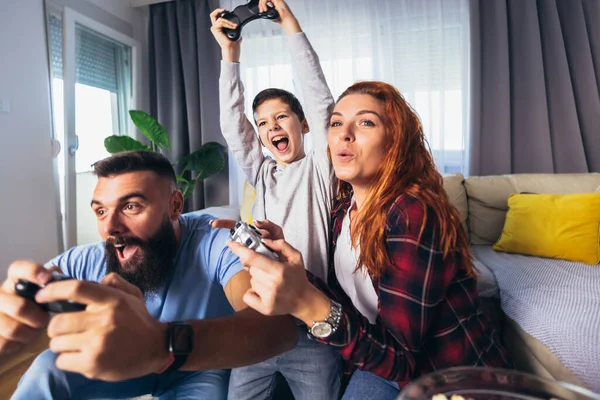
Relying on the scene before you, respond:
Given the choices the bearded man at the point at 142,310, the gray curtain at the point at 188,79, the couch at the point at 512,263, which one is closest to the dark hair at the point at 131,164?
the bearded man at the point at 142,310

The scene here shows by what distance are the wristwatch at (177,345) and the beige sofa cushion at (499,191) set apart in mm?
2102

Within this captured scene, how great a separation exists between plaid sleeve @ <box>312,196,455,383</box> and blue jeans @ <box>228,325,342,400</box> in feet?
0.77

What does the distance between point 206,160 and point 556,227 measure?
237cm

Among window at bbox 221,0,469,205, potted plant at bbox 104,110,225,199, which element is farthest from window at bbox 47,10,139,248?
window at bbox 221,0,469,205

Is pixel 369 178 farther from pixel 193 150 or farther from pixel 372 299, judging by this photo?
pixel 193 150

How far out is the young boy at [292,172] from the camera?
0.93 metres

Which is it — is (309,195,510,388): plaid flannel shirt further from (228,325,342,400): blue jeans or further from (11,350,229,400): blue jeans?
(11,350,229,400): blue jeans

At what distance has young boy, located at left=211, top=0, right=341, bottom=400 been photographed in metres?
0.93

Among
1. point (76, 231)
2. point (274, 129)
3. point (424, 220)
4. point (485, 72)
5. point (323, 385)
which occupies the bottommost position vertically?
point (323, 385)

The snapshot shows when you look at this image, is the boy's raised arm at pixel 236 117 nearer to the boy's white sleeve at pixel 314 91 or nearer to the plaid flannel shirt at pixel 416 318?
the boy's white sleeve at pixel 314 91

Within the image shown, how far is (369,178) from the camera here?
0.95m

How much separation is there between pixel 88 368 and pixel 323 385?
625 millimetres

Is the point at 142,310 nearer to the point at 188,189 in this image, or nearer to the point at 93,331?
the point at 93,331

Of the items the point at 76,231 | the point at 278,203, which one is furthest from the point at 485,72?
the point at 76,231
